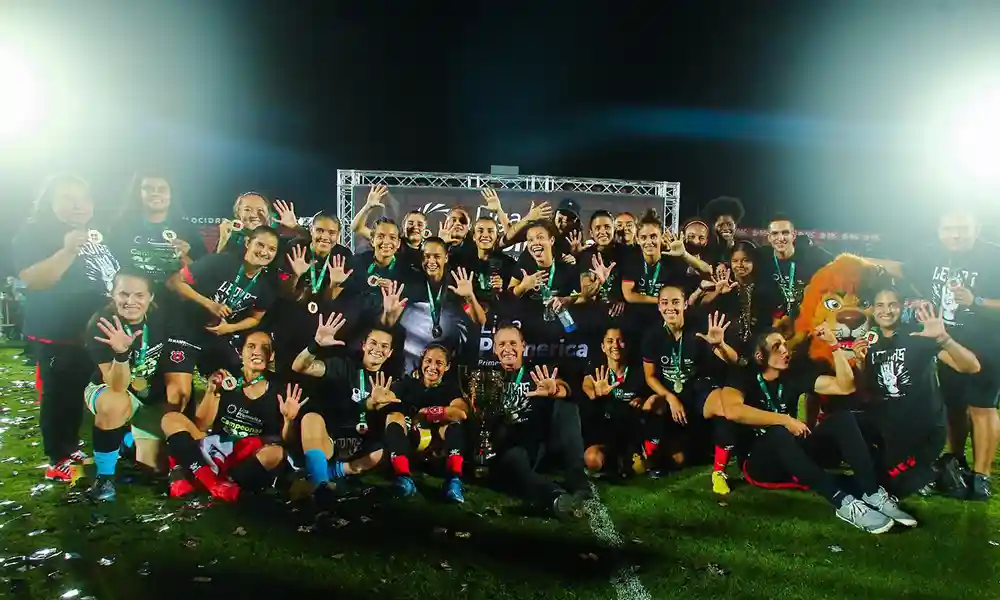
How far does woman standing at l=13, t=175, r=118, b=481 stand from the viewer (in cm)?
429

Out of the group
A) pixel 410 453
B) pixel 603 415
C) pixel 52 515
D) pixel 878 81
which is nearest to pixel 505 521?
pixel 410 453

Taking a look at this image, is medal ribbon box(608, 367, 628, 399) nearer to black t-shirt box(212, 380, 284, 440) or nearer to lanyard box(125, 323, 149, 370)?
black t-shirt box(212, 380, 284, 440)

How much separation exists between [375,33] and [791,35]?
16.1ft

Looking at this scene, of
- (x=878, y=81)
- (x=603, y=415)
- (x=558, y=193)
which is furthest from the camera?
(x=558, y=193)

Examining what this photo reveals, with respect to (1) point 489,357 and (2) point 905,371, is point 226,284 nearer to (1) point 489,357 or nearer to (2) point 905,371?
(1) point 489,357

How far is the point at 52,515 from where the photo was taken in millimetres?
3906

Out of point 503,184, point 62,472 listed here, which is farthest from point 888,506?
point 503,184

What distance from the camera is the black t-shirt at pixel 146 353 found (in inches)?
170

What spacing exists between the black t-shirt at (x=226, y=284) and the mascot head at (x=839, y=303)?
4106 millimetres

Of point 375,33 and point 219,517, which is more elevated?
point 375,33

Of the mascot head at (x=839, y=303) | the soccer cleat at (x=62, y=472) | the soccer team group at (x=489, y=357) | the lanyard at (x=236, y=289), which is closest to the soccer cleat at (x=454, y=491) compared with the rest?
the soccer team group at (x=489, y=357)

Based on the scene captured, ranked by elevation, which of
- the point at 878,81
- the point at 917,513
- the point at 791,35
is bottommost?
the point at 917,513

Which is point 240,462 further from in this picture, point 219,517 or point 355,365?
point 355,365

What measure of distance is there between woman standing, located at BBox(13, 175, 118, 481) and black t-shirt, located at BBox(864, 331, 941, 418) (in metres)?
5.59
